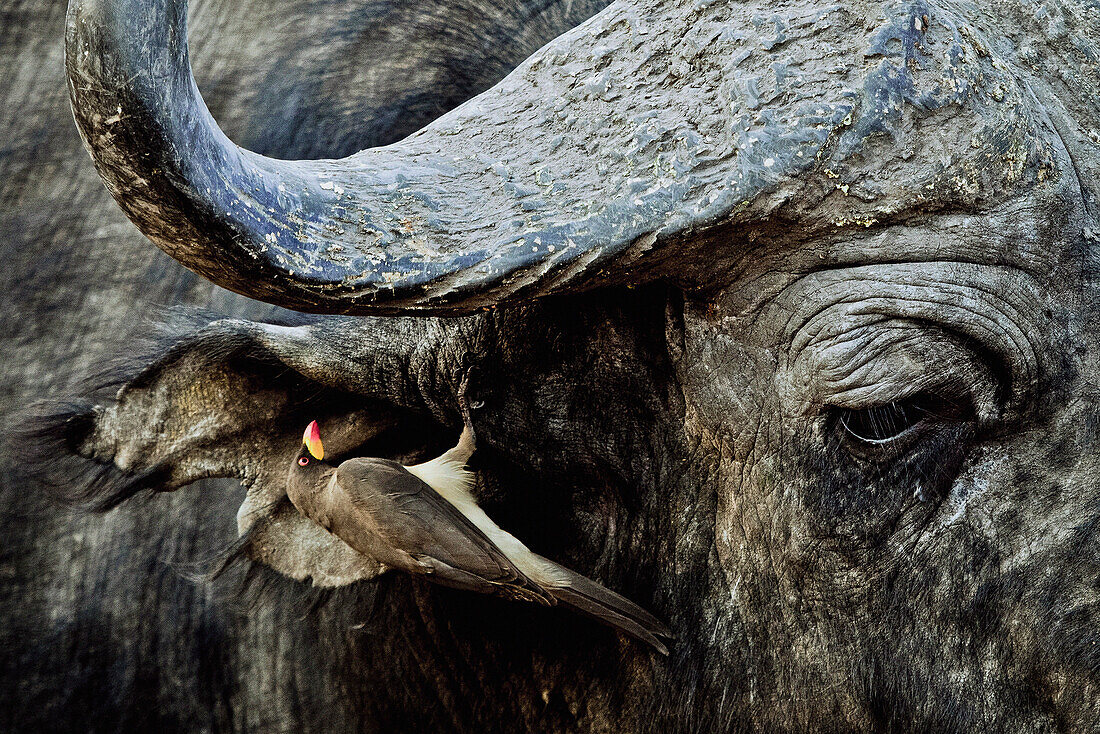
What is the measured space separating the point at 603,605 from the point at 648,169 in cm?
89

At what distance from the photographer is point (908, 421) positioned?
1.79 meters

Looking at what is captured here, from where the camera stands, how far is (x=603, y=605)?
200 centimetres

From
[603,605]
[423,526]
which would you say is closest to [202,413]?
[423,526]

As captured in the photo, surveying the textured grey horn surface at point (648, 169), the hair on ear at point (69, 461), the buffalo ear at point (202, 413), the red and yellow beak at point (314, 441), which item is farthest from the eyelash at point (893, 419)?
the hair on ear at point (69, 461)

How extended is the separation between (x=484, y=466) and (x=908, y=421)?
834mm

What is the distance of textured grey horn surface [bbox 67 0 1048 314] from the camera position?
1438 millimetres

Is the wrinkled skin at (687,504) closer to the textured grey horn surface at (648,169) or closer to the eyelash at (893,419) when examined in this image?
the eyelash at (893,419)

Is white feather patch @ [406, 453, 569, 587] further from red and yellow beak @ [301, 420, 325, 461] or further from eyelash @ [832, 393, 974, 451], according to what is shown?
eyelash @ [832, 393, 974, 451]

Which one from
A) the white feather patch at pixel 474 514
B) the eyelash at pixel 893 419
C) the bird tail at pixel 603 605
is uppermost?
the eyelash at pixel 893 419

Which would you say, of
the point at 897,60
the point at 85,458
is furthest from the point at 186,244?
the point at 897,60

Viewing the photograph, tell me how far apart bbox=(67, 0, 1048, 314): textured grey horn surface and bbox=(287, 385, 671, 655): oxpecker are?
52 cm

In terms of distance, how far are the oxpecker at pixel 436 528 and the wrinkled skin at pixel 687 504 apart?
0.29 feet

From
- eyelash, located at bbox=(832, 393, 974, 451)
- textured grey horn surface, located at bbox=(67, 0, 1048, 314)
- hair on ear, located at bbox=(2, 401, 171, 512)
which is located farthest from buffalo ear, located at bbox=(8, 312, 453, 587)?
eyelash, located at bbox=(832, 393, 974, 451)

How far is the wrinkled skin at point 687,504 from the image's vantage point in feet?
5.59
